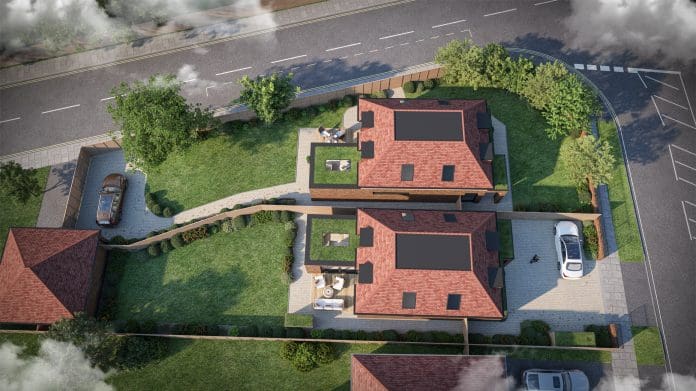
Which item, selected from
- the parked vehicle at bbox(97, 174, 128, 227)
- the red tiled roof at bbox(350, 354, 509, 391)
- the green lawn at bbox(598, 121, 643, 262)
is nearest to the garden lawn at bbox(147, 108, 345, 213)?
the parked vehicle at bbox(97, 174, 128, 227)

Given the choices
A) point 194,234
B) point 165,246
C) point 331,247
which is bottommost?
point 331,247

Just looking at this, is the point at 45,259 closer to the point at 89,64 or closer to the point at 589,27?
the point at 89,64

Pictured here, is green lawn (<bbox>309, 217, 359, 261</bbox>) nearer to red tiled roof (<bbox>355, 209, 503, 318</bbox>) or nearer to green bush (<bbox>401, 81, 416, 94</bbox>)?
red tiled roof (<bbox>355, 209, 503, 318</bbox>)

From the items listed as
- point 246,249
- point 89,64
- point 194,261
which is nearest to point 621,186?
point 246,249

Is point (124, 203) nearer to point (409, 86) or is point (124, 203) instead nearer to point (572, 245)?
point (409, 86)

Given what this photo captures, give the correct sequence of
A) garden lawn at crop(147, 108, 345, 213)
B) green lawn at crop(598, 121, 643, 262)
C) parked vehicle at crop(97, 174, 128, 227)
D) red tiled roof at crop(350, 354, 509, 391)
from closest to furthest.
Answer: red tiled roof at crop(350, 354, 509, 391)
green lawn at crop(598, 121, 643, 262)
parked vehicle at crop(97, 174, 128, 227)
garden lawn at crop(147, 108, 345, 213)

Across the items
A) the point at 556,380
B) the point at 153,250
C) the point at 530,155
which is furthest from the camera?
the point at 530,155

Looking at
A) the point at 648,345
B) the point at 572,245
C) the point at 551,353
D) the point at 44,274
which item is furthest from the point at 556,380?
the point at 44,274
